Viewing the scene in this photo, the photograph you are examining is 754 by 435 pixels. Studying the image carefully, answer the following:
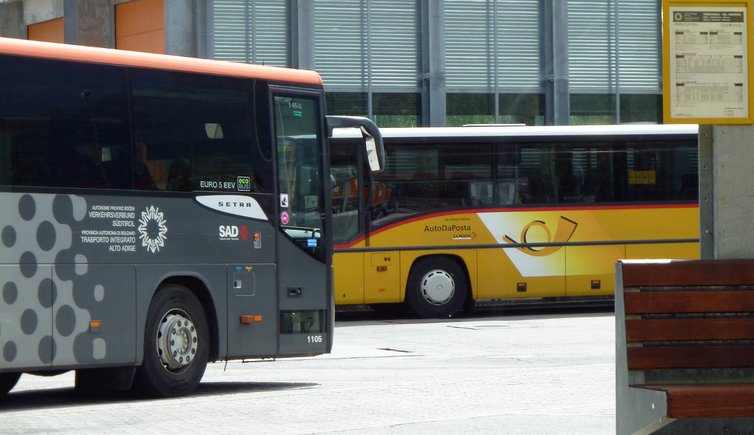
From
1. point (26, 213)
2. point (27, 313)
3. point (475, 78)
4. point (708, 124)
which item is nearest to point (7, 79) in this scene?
point (26, 213)

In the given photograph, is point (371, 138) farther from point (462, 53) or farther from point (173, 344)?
point (462, 53)

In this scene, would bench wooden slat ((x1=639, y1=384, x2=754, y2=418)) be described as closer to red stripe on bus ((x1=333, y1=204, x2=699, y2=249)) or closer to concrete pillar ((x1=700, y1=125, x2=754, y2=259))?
concrete pillar ((x1=700, y1=125, x2=754, y2=259))

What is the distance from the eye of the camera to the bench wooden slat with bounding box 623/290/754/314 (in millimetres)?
7473

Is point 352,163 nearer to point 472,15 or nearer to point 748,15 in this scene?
point 472,15

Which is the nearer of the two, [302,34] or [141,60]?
[141,60]

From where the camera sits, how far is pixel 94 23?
30.1 metres

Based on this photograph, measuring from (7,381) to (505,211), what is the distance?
12053mm

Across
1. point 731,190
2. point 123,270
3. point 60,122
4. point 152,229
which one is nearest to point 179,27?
point 152,229

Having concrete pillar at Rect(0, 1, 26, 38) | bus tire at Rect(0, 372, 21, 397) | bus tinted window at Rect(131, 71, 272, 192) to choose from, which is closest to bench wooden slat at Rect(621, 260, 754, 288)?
bus tinted window at Rect(131, 71, 272, 192)

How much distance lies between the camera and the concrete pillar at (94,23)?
98.5 feet

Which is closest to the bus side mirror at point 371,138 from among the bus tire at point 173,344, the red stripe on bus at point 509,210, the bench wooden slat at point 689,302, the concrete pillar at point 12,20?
the bus tire at point 173,344

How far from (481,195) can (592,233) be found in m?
1.97

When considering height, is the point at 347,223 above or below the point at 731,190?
below

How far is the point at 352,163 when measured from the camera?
22141 millimetres
